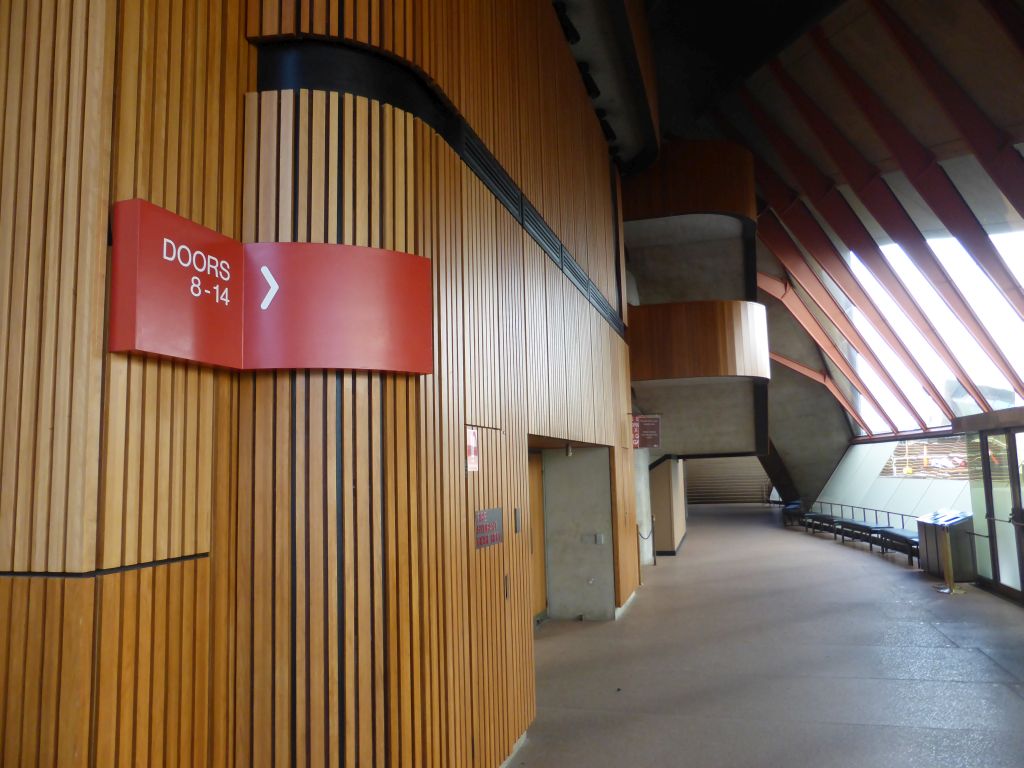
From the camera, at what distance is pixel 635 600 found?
12359mm

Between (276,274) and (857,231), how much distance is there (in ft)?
45.3

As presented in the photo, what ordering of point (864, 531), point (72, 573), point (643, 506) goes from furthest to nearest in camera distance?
1. point (864, 531)
2. point (643, 506)
3. point (72, 573)

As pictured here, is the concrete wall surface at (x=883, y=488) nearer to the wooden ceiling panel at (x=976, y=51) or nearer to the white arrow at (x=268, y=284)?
the wooden ceiling panel at (x=976, y=51)

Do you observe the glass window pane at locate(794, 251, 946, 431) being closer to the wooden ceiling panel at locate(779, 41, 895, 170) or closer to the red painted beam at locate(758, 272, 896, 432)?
the red painted beam at locate(758, 272, 896, 432)

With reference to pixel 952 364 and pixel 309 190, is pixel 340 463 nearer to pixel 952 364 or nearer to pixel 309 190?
pixel 309 190

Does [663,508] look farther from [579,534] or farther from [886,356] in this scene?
[579,534]

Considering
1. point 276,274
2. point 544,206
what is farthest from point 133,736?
point 544,206

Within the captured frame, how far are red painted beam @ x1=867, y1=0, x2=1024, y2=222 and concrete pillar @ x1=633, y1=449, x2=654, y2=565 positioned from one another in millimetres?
8209

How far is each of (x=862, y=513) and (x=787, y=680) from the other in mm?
16640

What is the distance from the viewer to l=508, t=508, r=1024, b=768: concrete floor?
5789 millimetres

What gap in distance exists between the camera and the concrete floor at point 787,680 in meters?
5.79

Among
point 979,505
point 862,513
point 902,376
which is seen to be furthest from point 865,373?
point 979,505

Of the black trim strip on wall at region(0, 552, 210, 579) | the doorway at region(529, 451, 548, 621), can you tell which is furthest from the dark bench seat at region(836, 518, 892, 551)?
the black trim strip on wall at region(0, 552, 210, 579)

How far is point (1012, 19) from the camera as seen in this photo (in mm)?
9242
